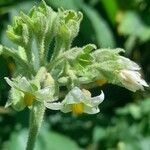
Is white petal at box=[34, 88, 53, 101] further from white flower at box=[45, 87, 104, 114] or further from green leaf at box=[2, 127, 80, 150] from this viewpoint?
green leaf at box=[2, 127, 80, 150]

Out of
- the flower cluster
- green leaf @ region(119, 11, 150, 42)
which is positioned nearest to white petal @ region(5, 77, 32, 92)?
the flower cluster

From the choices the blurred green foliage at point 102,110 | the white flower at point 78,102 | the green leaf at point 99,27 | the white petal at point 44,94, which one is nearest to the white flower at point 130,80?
the white flower at point 78,102

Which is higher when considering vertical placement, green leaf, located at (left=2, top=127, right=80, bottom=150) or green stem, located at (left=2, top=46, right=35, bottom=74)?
green stem, located at (left=2, top=46, right=35, bottom=74)

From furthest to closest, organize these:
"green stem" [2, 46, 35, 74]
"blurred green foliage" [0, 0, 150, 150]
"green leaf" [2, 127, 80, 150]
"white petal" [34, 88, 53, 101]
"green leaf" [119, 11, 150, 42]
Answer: "green leaf" [119, 11, 150, 42] < "blurred green foliage" [0, 0, 150, 150] < "green leaf" [2, 127, 80, 150] < "green stem" [2, 46, 35, 74] < "white petal" [34, 88, 53, 101]

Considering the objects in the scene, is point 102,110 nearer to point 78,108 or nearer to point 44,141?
point 44,141

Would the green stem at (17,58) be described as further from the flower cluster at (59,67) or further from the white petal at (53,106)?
the white petal at (53,106)

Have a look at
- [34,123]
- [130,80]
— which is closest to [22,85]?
[34,123]

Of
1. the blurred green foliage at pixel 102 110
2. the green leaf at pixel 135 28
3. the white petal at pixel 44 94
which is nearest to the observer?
the white petal at pixel 44 94
